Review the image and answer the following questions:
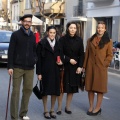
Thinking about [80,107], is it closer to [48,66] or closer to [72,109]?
[72,109]

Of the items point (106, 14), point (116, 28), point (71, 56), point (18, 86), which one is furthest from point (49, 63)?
point (106, 14)

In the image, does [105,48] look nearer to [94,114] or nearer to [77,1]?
[94,114]

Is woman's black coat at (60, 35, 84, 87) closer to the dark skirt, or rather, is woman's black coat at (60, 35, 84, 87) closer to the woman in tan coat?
the dark skirt

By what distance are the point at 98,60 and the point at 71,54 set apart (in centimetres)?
55

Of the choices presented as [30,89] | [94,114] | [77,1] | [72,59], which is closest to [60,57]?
[72,59]

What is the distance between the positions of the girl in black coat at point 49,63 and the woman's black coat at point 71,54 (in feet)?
0.70

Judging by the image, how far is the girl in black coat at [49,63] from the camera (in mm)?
6848

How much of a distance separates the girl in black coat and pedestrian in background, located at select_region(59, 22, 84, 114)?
22 cm

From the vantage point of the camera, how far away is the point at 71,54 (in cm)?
710

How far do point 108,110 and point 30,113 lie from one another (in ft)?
5.71

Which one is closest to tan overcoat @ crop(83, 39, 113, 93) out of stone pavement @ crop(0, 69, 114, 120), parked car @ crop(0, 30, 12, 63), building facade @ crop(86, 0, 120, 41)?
stone pavement @ crop(0, 69, 114, 120)

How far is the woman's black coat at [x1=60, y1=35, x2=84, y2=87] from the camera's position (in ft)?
23.2

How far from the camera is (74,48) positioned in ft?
23.2

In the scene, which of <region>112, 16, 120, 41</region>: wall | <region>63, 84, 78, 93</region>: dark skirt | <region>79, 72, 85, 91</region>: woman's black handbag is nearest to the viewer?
<region>63, 84, 78, 93</region>: dark skirt
